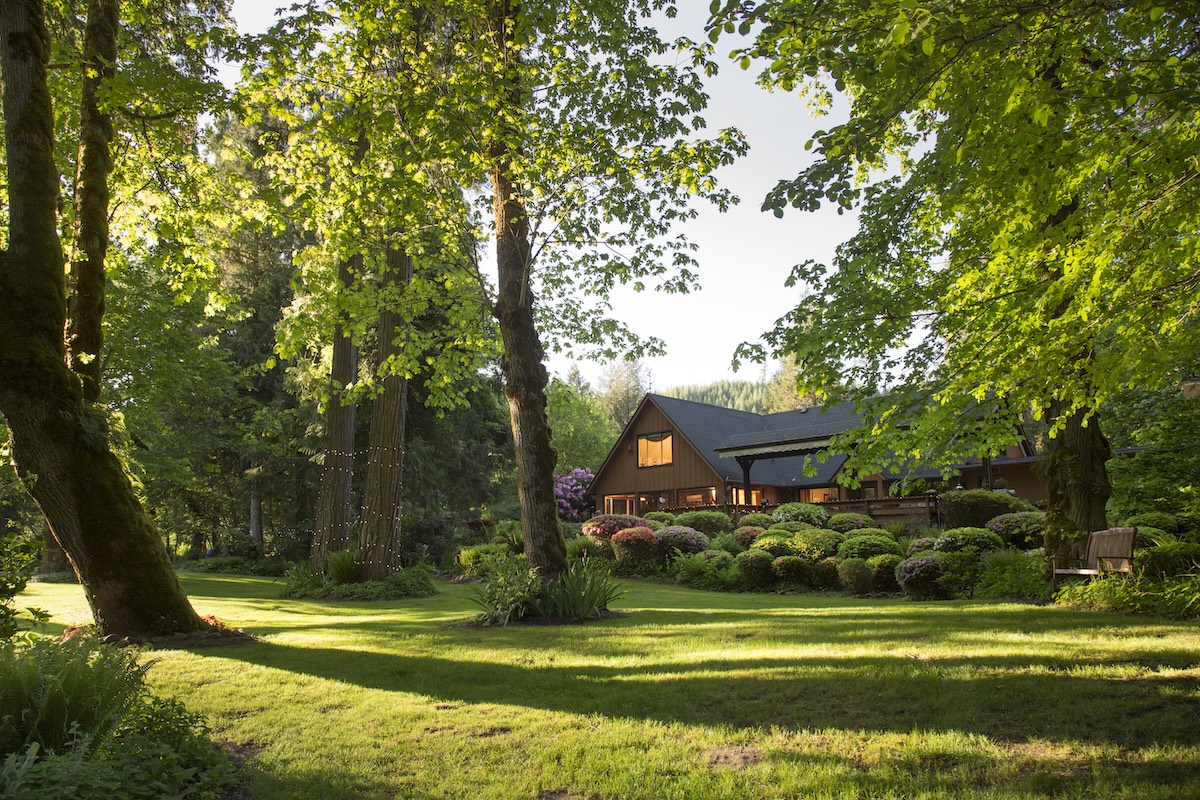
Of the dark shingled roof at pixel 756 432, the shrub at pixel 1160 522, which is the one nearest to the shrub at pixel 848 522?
the dark shingled roof at pixel 756 432

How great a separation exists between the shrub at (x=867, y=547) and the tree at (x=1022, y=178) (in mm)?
7956

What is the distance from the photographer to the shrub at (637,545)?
19234mm

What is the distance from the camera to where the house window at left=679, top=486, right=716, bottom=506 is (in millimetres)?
33156

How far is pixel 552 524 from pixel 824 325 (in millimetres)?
4794

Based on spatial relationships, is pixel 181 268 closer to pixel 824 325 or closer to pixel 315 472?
pixel 824 325

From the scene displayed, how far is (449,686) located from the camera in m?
6.45

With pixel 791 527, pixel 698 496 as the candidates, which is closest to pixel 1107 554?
pixel 791 527

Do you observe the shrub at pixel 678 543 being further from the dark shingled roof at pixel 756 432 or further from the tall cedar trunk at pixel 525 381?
the dark shingled roof at pixel 756 432

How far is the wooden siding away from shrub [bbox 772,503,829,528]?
318 inches

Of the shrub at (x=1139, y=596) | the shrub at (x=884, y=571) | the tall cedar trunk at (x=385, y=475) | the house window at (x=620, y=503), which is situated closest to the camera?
the shrub at (x=1139, y=596)

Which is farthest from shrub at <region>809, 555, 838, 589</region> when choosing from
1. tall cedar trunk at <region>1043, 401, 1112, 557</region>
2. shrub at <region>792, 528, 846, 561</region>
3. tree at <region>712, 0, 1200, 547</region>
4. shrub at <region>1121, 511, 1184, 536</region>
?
tree at <region>712, 0, 1200, 547</region>

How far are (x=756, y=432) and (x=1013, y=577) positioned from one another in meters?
22.7

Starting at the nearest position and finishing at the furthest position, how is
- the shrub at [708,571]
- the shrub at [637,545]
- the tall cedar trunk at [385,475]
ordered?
the tall cedar trunk at [385,475], the shrub at [708,571], the shrub at [637,545]

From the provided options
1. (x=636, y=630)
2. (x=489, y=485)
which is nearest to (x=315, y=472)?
(x=489, y=485)
